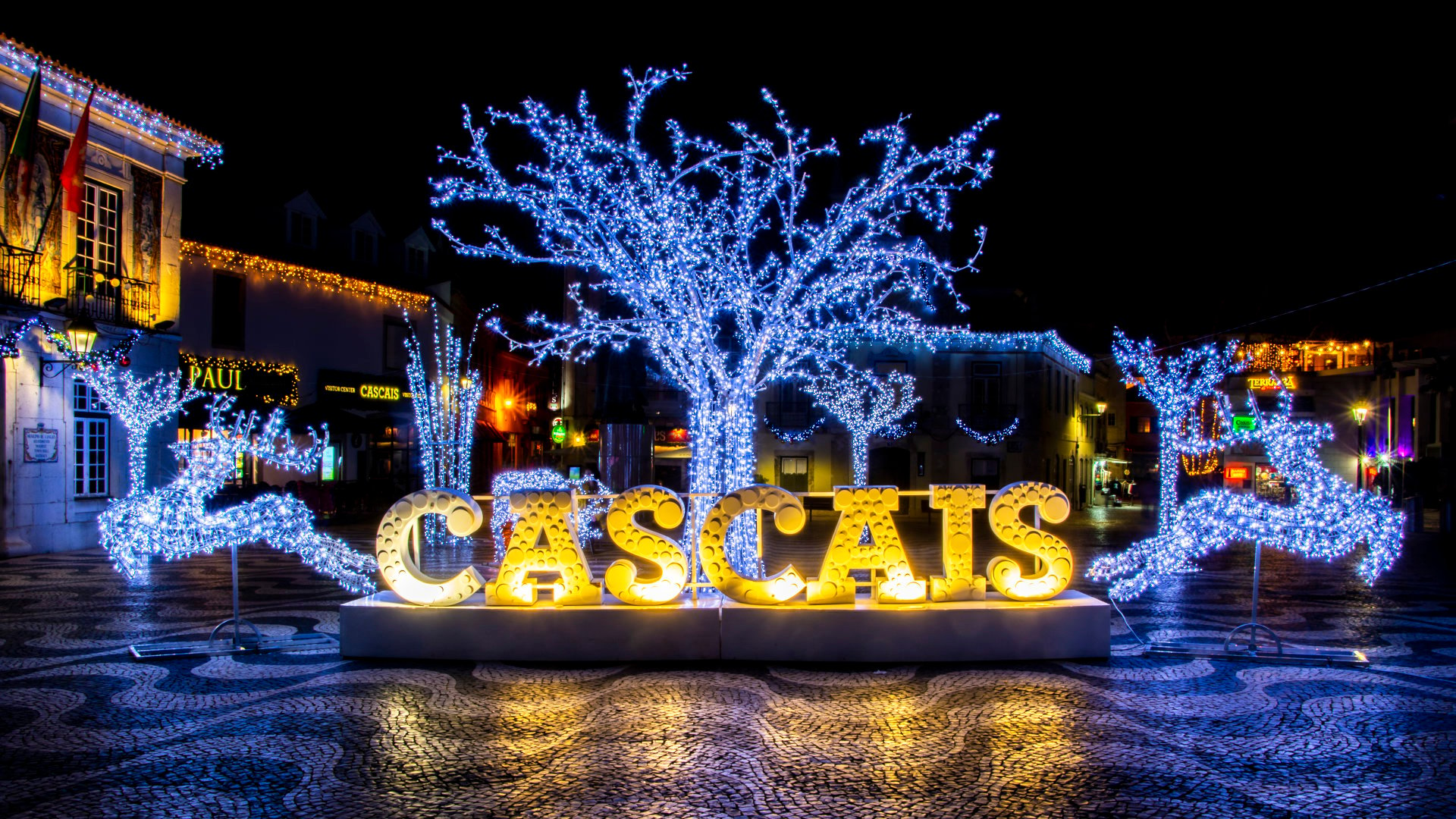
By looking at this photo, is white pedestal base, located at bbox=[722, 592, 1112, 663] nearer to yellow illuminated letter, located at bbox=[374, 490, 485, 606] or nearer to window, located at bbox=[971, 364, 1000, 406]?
yellow illuminated letter, located at bbox=[374, 490, 485, 606]

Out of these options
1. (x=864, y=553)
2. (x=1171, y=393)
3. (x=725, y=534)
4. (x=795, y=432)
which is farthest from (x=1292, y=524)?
(x=795, y=432)

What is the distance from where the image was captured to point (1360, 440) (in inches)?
1275

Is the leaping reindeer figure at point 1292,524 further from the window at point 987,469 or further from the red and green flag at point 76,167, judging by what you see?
the window at point 987,469

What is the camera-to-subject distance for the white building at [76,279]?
50.2 ft

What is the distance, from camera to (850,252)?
37.8 feet

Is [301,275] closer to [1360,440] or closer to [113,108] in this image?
[113,108]

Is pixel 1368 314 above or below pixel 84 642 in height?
above

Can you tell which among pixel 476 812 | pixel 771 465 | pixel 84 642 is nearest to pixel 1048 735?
pixel 476 812

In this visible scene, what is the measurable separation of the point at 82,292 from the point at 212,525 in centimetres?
1001

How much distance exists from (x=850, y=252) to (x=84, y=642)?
8.95m

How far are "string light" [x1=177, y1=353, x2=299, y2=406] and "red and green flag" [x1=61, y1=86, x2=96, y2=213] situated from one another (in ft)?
18.7

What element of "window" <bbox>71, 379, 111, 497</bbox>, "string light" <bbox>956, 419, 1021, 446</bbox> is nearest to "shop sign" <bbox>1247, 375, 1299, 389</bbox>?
"string light" <bbox>956, 419, 1021, 446</bbox>

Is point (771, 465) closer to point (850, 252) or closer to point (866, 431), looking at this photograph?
point (866, 431)

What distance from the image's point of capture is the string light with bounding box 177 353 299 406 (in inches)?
835
